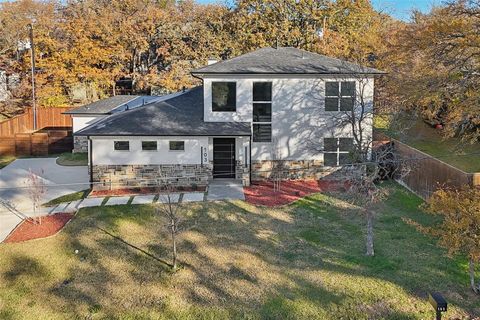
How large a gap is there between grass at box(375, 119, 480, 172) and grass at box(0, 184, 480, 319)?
8933mm

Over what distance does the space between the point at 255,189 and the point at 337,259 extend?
7290 millimetres

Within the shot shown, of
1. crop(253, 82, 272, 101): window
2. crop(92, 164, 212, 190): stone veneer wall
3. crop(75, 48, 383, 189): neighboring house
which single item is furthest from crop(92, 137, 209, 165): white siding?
crop(253, 82, 272, 101): window

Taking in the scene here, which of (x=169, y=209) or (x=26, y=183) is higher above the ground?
(x=169, y=209)

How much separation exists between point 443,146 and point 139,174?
20061 mm

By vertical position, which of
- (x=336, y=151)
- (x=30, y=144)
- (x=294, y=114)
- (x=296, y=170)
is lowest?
(x=296, y=170)

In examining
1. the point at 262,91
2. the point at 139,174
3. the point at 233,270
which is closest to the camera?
the point at 233,270

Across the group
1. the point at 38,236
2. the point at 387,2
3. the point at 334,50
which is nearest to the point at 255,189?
the point at 38,236

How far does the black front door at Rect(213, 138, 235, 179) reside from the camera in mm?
19203

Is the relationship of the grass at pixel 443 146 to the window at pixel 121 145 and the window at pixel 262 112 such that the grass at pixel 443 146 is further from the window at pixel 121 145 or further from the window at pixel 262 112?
the window at pixel 121 145

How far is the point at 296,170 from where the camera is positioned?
20156 mm

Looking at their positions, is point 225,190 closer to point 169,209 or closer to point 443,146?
point 169,209

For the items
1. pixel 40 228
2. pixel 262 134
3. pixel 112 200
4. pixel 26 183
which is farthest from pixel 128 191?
pixel 262 134

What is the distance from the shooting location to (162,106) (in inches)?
805

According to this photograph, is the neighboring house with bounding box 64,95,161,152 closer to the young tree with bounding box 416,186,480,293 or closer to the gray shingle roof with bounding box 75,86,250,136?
the gray shingle roof with bounding box 75,86,250,136
